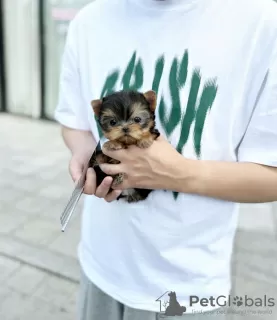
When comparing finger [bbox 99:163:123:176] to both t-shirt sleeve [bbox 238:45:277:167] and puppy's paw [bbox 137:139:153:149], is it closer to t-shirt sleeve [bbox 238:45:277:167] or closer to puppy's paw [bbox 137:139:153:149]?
puppy's paw [bbox 137:139:153:149]

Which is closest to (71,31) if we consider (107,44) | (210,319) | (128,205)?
(107,44)

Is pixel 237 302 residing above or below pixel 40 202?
above

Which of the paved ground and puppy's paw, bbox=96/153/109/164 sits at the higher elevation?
puppy's paw, bbox=96/153/109/164

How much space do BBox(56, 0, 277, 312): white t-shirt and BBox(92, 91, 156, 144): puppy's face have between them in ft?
0.28

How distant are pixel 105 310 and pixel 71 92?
464 millimetres

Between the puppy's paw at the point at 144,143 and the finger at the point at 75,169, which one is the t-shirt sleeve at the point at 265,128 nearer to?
the puppy's paw at the point at 144,143

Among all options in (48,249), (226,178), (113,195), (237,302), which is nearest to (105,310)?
(113,195)

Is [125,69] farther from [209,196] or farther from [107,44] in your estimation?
[209,196]

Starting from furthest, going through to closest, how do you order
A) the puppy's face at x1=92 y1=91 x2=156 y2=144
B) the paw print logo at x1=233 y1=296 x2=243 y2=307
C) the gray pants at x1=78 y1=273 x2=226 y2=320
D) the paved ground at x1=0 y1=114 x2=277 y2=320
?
1. the paved ground at x1=0 y1=114 x2=277 y2=320
2. the paw print logo at x1=233 y1=296 x2=243 y2=307
3. the gray pants at x1=78 y1=273 x2=226 y2=320
4. the puppy's face at x1=92 y1=91 x2=156 y2=144

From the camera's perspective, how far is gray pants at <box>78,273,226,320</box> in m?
0.81

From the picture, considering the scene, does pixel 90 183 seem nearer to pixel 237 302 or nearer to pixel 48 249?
pixel 237 302

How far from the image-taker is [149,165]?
712 millimetres

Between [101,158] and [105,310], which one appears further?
[105,310]

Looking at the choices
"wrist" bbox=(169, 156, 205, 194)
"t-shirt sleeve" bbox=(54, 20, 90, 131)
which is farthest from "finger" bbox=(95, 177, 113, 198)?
"t-shirt sleeve" bbox=(54, 20, 90, 131)
